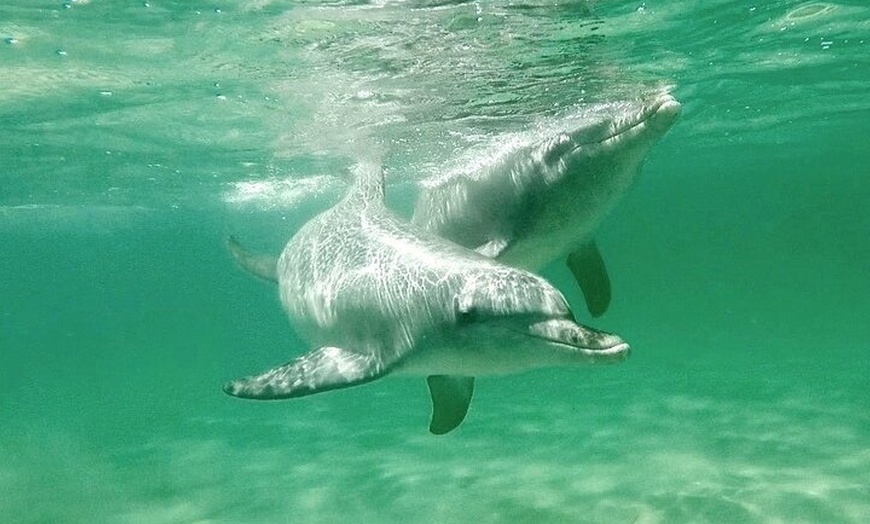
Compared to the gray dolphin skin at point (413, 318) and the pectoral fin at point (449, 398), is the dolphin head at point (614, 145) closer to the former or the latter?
the gray dolphin skin at point (413, 318)

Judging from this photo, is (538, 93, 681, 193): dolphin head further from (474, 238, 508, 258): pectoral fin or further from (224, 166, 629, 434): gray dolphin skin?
(224, 166, 629, 434): gray dolphin skin

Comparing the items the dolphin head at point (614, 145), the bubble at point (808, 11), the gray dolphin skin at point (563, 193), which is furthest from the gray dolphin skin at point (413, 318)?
the bubble at point (808, 11)

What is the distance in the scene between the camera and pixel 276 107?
52.4 feet

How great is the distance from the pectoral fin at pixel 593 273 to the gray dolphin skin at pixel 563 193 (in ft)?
0.03

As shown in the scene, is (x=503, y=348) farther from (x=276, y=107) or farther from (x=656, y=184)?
(x=656, y=184)

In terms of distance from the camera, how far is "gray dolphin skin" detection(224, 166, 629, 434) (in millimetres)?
5051

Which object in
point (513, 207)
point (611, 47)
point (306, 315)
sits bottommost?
point (306, 315)

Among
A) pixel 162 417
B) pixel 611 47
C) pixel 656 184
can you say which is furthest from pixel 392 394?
pixel 656 184

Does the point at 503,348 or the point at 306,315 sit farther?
the point at 306,315

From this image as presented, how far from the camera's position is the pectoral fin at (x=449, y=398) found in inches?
298

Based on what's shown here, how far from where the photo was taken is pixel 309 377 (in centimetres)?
617

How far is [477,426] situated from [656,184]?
122 ft

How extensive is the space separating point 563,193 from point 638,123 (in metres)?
0.96

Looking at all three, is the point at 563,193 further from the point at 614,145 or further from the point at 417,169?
the point at 417,169
